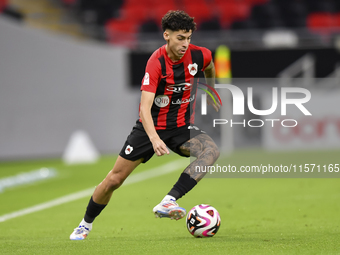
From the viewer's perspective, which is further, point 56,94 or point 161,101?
point 56,94

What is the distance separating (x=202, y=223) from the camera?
6074 millimetres

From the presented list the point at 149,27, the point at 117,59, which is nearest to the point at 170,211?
the point at 117,59

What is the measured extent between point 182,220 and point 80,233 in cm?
192

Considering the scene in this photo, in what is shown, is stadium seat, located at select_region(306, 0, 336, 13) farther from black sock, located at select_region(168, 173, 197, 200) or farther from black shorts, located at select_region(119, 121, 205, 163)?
black sock, located at select_region(168, 173, 197, 200)

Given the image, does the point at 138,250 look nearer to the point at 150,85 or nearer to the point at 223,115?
the point at 150,85

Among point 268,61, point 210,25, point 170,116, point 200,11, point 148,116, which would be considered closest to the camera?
point 148,116

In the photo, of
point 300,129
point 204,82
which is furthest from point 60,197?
point 300,129

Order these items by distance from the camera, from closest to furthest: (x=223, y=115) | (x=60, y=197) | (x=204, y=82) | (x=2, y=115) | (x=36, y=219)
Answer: (x=204, y=82), (x=36, y=219), (x=60, y=197), (x=2, y=115), (x=223, y=115)

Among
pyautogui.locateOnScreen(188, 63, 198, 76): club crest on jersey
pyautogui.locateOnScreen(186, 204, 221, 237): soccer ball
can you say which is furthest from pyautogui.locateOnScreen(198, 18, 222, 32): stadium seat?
pyautogui.locateOnScreen(186, 204, 221, 237): soccer ball

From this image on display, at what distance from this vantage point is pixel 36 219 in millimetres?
8266

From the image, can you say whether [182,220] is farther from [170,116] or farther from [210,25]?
[210,25]

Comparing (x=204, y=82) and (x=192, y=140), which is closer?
(x=192, y=140)

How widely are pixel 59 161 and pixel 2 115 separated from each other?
2252 millimetres

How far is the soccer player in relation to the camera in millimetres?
5863
